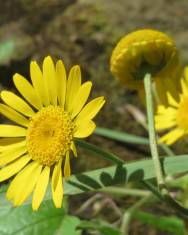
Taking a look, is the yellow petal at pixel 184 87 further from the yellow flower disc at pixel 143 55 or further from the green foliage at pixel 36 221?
the green foliage at pixel 36 221

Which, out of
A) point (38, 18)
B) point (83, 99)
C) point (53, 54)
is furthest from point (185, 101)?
point (38, 18)

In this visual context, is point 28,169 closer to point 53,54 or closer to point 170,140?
point 170,140

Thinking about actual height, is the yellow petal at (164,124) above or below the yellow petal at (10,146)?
below

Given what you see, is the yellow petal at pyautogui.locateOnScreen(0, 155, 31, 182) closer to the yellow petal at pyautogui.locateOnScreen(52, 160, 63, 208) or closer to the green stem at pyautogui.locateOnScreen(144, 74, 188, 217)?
the yellow petal at pyautogui.locateOnScreen(52, 160, 63, 208)

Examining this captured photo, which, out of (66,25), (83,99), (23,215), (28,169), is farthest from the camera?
(66,25)

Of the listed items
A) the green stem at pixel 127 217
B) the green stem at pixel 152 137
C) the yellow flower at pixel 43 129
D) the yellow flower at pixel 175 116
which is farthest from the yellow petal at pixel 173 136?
the yellow flower at pixel 43 129

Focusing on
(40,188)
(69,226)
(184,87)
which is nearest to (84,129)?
(40,188)

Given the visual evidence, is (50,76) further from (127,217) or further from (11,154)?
(127,217)
